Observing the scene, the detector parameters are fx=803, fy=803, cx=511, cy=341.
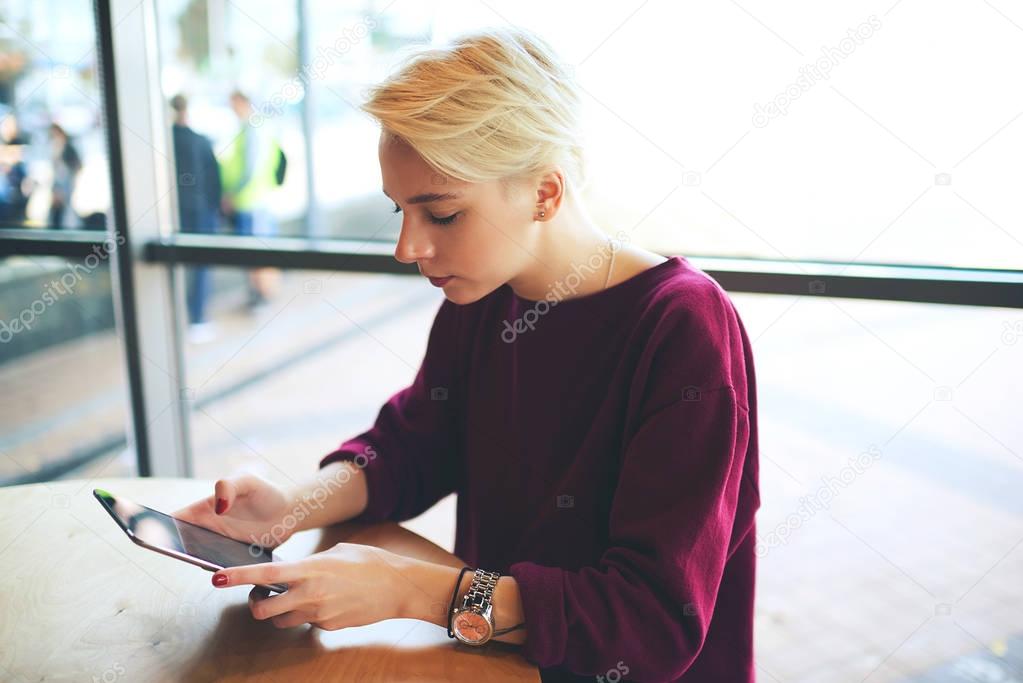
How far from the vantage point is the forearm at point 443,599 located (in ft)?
3.24

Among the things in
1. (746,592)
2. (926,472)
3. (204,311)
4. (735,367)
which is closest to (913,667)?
(926,472)

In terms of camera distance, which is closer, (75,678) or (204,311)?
(75,678)

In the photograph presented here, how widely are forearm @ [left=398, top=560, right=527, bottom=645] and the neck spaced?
1.52 feet

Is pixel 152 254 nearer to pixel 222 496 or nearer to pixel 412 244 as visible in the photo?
pixel 222 496

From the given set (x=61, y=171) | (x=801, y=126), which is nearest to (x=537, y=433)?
(x=801, y=126)

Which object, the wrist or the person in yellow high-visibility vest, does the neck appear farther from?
the person in yellow high-visibility vest

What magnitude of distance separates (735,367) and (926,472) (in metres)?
1.10

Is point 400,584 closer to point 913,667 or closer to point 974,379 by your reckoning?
point 974,379

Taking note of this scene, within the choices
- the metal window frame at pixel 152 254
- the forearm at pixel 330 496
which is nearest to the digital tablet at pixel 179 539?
the forearm at pixel 330 496

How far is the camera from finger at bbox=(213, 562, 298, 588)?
0.95m

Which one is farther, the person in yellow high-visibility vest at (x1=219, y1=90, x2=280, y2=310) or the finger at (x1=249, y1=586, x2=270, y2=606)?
the person in yellow high-visibility vest at (x1=219, y1=90, x2=280, y2=310)

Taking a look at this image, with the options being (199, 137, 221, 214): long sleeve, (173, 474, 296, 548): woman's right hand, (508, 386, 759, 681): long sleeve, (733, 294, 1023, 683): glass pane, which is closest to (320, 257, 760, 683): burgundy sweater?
(508, 386, 759, 681): long sleeve

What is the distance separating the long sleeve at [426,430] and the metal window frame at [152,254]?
0.59 meters

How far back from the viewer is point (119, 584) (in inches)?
44.7
